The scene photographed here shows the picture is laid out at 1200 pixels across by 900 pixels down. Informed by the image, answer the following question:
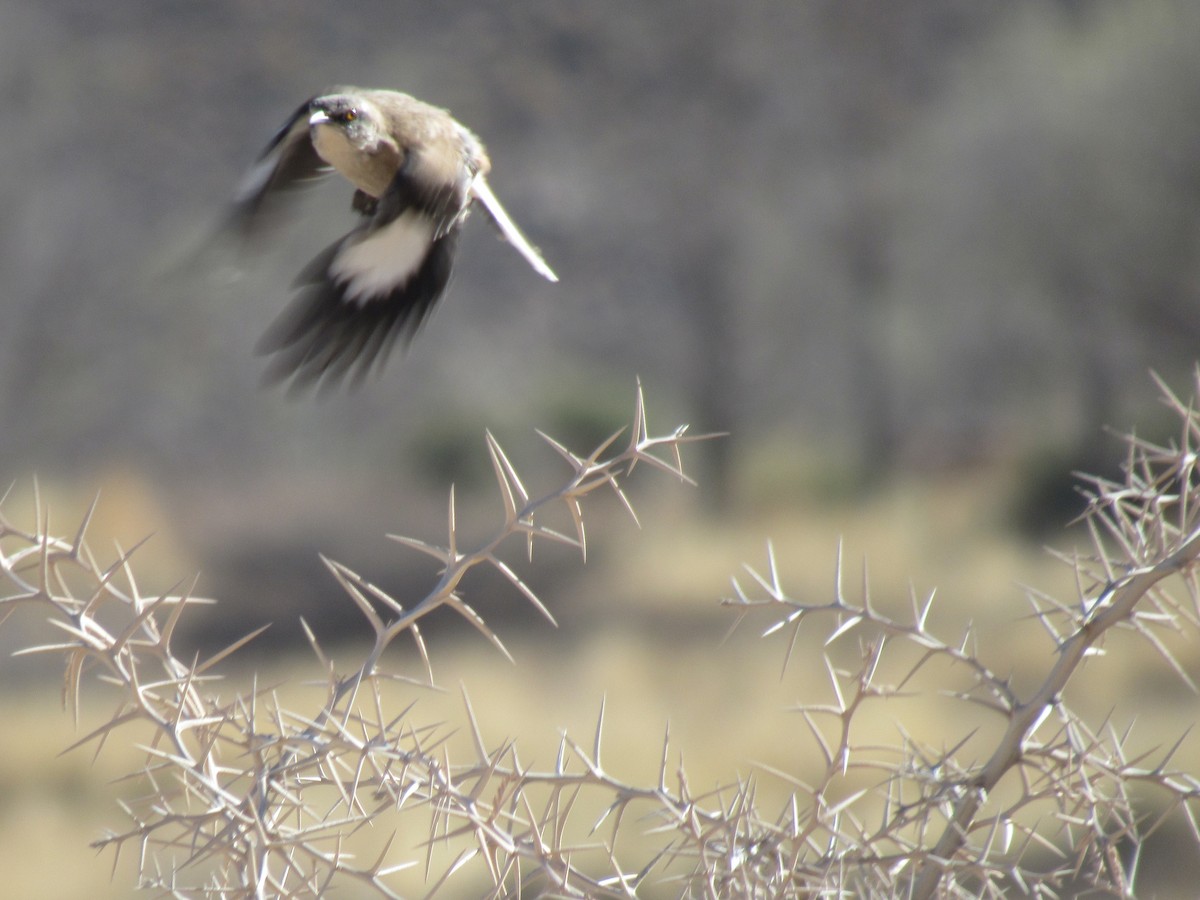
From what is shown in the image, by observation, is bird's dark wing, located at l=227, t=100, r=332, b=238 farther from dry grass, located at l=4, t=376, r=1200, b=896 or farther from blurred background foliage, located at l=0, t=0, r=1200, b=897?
blurred background foliage, located at l=0, t=0, r=1200, b=897

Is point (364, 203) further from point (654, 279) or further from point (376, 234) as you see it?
point (654, 279)

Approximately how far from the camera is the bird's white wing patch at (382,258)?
2.05 metres

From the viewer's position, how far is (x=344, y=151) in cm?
223

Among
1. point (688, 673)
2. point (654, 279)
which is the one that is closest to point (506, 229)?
point (688, 673)

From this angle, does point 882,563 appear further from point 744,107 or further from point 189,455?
point 189,455

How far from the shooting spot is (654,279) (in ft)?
55.0

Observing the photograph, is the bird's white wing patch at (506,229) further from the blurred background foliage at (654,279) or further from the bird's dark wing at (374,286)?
the blurred background foliage at (654,279)

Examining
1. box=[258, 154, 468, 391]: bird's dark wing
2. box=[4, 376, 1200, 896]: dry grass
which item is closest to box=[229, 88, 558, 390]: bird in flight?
box=[258, 154, 468, 391]: bird's dark wing

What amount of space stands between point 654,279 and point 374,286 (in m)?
14.8

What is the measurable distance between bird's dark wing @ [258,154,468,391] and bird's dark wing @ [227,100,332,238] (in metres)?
0.34

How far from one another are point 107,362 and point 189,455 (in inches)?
204

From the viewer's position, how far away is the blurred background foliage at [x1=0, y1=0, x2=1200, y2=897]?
985 cm

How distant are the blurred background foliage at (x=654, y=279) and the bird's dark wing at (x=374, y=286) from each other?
631 centimetres

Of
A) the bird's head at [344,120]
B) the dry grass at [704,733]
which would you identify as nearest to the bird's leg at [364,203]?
the bird's head at [344,120]
